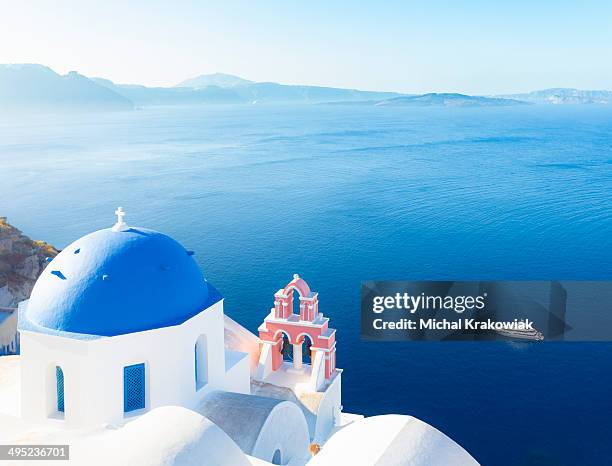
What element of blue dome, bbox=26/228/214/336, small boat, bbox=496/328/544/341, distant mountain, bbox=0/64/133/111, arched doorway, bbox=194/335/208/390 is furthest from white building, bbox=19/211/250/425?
→ distant mountain, bbox=0/64/133/111

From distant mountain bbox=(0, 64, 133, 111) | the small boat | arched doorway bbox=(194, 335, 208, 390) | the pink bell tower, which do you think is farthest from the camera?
distant mountain bbox=(0, 64, 133, 111)

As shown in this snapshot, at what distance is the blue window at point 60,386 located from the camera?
1129cm

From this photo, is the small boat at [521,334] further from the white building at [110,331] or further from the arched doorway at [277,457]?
the white building at [110,331]

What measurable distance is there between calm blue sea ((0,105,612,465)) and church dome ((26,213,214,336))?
1411cm

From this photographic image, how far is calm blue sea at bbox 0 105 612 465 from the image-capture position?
77.9 ft

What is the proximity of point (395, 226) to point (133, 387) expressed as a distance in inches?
Result: 1480

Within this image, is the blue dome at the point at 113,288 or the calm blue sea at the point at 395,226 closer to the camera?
the blue dome at the point at 113,288

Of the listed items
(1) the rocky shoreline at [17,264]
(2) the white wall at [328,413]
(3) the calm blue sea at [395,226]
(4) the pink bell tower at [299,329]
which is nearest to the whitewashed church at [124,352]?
(2) the white wall at [328,413]

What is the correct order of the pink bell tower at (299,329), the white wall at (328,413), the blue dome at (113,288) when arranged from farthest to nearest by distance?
the pink bell tower at (299,329) → the white wall at (328,413) → the blue dome at (113,288)

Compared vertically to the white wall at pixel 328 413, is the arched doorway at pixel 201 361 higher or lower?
higher

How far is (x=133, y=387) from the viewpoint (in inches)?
450

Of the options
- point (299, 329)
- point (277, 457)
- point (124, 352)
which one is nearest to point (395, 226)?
point (299, 329)

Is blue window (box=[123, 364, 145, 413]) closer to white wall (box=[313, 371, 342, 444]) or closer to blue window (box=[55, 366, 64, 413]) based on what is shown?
blue window (box=[55, 366, 64, 413])

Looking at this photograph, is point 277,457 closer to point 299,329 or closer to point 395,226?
point 299,329
